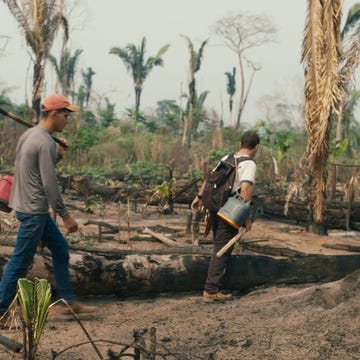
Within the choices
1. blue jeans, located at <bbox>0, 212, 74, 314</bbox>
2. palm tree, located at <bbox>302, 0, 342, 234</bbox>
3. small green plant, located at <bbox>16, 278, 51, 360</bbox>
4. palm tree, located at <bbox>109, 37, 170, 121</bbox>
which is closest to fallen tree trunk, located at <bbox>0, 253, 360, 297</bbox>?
blue jeans, located at <bbox>0, 212, 74, 314</bbox>

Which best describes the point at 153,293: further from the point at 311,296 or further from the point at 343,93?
the point at 343,93

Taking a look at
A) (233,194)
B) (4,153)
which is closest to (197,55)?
(4,153)

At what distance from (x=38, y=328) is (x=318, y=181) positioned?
8.09m

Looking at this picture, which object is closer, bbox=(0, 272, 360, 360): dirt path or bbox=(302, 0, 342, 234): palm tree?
bbox=(0, 272, 360, 360): dirt path

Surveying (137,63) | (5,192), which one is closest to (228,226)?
(5,192)

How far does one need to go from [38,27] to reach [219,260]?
13.8 meters

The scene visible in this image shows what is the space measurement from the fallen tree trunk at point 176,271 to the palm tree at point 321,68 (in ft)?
12.9

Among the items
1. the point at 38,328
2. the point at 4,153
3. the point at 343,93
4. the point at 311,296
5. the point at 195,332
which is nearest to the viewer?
the point at 38,328

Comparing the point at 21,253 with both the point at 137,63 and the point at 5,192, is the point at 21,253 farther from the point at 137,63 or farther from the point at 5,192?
the point at 137,63

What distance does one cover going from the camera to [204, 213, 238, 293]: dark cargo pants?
5480mm

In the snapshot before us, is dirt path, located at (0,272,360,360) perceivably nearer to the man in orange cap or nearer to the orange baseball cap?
the man in orange cap

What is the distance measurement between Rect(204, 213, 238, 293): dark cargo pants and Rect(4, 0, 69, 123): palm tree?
40.5 feet

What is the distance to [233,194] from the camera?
5.54m

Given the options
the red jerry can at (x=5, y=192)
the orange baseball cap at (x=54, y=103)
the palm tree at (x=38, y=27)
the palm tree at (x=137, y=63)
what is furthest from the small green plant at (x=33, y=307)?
the palm tree at (x=137, y=63)
